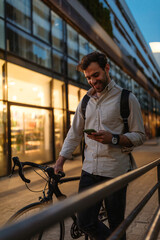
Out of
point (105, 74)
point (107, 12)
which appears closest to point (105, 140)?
point (105, 74)

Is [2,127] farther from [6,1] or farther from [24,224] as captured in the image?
[24,224]

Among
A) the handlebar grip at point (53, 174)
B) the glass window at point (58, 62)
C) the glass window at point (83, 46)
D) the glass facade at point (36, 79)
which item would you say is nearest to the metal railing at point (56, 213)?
the handlebar grip at point (53, 174)

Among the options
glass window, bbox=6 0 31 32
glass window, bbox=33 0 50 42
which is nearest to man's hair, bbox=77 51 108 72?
glass window, bbox=6 0 31 32

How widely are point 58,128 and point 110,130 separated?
9910 mm

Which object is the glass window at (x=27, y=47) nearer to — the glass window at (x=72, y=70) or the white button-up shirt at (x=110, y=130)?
the glass window at (x=72, y=70)

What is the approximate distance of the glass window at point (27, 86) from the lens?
9.07 meters

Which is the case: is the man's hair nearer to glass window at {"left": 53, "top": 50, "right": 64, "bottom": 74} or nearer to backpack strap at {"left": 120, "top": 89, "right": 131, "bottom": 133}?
backpack strap at {"left": 120, "top": 89, "right": 131, "bottom": 133}

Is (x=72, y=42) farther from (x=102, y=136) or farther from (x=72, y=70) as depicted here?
(x=102, y=136)

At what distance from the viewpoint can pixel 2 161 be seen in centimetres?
831

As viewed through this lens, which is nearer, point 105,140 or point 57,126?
point 105,140

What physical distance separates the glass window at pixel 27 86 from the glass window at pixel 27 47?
0.53 metres

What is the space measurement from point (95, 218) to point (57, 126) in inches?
382

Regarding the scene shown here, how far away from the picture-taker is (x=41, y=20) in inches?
427

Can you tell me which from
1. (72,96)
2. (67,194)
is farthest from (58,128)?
(67,194)
